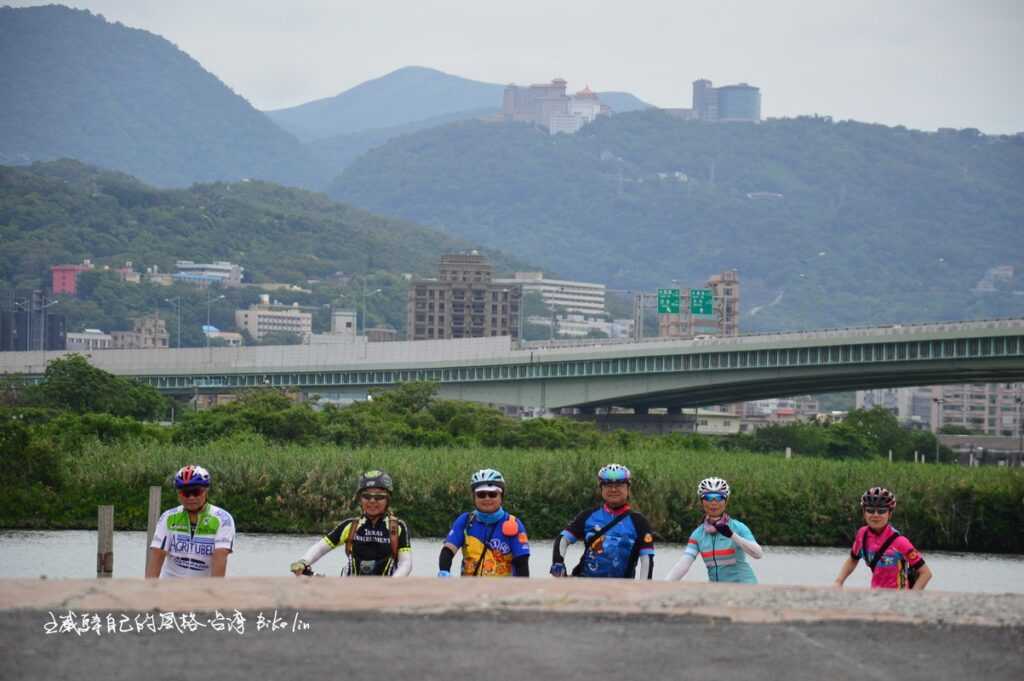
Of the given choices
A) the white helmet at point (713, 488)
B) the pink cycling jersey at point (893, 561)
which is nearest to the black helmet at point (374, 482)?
the white helmet at point (713, 488)

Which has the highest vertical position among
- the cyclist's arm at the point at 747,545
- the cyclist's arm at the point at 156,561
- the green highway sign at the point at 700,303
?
the green highway sign at the point at 700,303

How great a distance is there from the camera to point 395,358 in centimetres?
13800

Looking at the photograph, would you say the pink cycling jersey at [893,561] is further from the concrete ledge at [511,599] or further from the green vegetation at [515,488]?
the green vegetation at [515,488]

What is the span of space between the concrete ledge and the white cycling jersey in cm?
318

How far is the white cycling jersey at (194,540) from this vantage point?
45.4 ft

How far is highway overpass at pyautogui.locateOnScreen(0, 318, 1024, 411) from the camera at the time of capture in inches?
4373

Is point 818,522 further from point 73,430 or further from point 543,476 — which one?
point 73,430

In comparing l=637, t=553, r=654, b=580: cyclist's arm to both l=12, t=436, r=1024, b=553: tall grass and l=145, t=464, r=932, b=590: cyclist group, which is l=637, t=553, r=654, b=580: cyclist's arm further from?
l=12, t=436, r=1024, b=553: tall grass

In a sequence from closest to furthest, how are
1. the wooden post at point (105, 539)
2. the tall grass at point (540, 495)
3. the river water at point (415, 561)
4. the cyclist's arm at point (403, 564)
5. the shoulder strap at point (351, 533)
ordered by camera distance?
the cyclist's arm at point (403, 564)
the shoulder strap at point (351, 533)
the wooden post at point (105, 539)
the river water at point (415, 561)
the tall grass at point (540, 495)

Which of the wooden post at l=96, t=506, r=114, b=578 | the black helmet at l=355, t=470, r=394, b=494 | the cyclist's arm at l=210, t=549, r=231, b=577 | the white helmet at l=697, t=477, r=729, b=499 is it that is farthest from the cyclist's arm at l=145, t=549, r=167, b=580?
the wooden post at l=96, t=506, r=114, b=578

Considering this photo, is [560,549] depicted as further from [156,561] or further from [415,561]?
[415,561]

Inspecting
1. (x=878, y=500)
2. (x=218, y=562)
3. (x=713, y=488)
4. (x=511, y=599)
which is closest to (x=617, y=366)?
(x=878, y=500)

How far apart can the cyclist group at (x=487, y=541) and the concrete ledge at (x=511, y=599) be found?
284cm

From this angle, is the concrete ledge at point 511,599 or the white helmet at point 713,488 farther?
the white helmet at point 713,488
